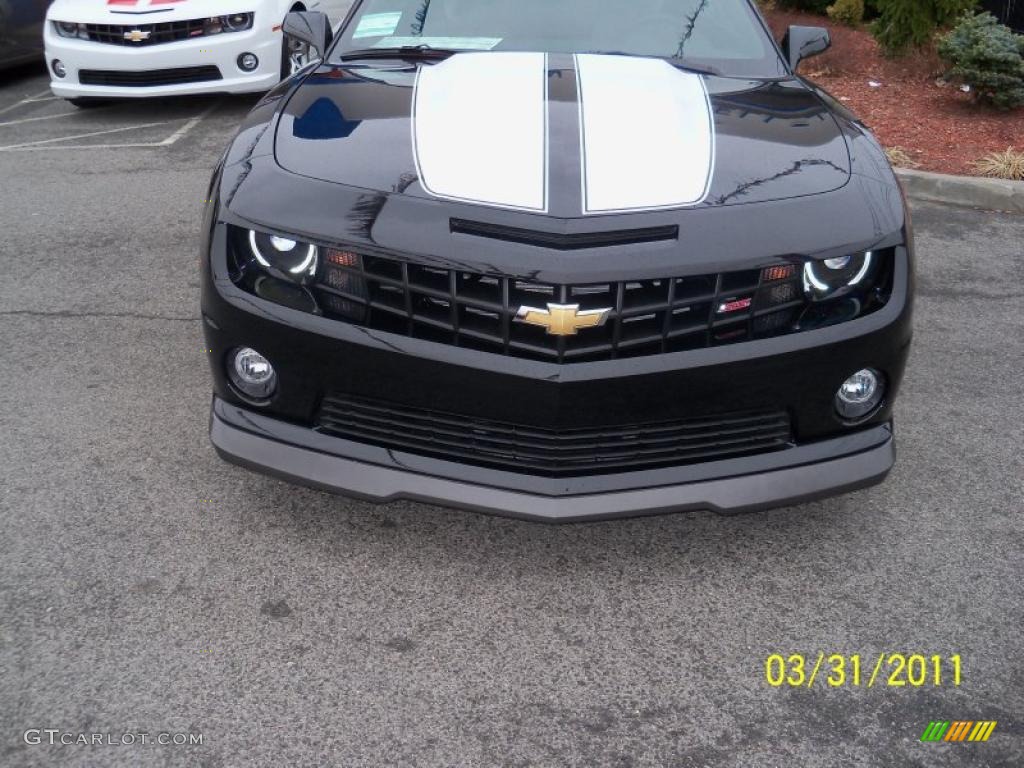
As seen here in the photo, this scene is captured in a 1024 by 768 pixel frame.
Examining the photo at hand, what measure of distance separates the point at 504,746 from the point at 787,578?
0.97m

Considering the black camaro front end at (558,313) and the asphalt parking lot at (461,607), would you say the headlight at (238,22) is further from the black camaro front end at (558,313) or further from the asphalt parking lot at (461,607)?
the black camaro front end at (558,313)

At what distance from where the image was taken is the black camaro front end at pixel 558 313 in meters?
2.37

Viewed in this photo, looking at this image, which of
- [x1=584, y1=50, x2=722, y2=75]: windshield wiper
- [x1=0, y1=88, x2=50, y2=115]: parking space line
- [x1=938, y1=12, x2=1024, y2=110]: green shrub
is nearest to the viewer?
[x1=584, y1=50, x2=722, y2=75]: windshield wiper

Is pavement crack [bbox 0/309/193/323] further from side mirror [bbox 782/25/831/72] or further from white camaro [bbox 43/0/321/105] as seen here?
white camaro [bbox 43/0/321/105]

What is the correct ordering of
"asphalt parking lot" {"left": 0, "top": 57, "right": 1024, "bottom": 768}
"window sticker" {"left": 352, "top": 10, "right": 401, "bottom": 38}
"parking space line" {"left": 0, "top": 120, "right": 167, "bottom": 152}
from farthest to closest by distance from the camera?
1. "parking space line" {"left": 0, "top": 120, "right": 167, "bottom": 152}
2. "window sticker" {"left": 352, "top": 10, "right": 401, "bottom": 38}
3. "asphalt parking lot" {"left": 0, "top": 57, "right": 1024, "bottom": 768}

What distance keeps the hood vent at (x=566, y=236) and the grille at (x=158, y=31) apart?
5.64 metres

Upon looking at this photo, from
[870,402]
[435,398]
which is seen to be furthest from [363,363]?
[870,402]

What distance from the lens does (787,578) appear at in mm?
2707

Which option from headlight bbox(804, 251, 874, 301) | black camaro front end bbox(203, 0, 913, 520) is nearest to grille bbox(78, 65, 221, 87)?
black camaro front end bbox(203, 0, 913, 520)

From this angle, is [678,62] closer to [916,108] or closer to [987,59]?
[987,59]

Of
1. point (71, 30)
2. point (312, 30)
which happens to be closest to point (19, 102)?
point (71, 30)

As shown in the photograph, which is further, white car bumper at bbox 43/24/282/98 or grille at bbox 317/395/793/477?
white car bumper at bbox 43/24/282/98

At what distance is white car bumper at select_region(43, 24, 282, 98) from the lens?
281 inches
